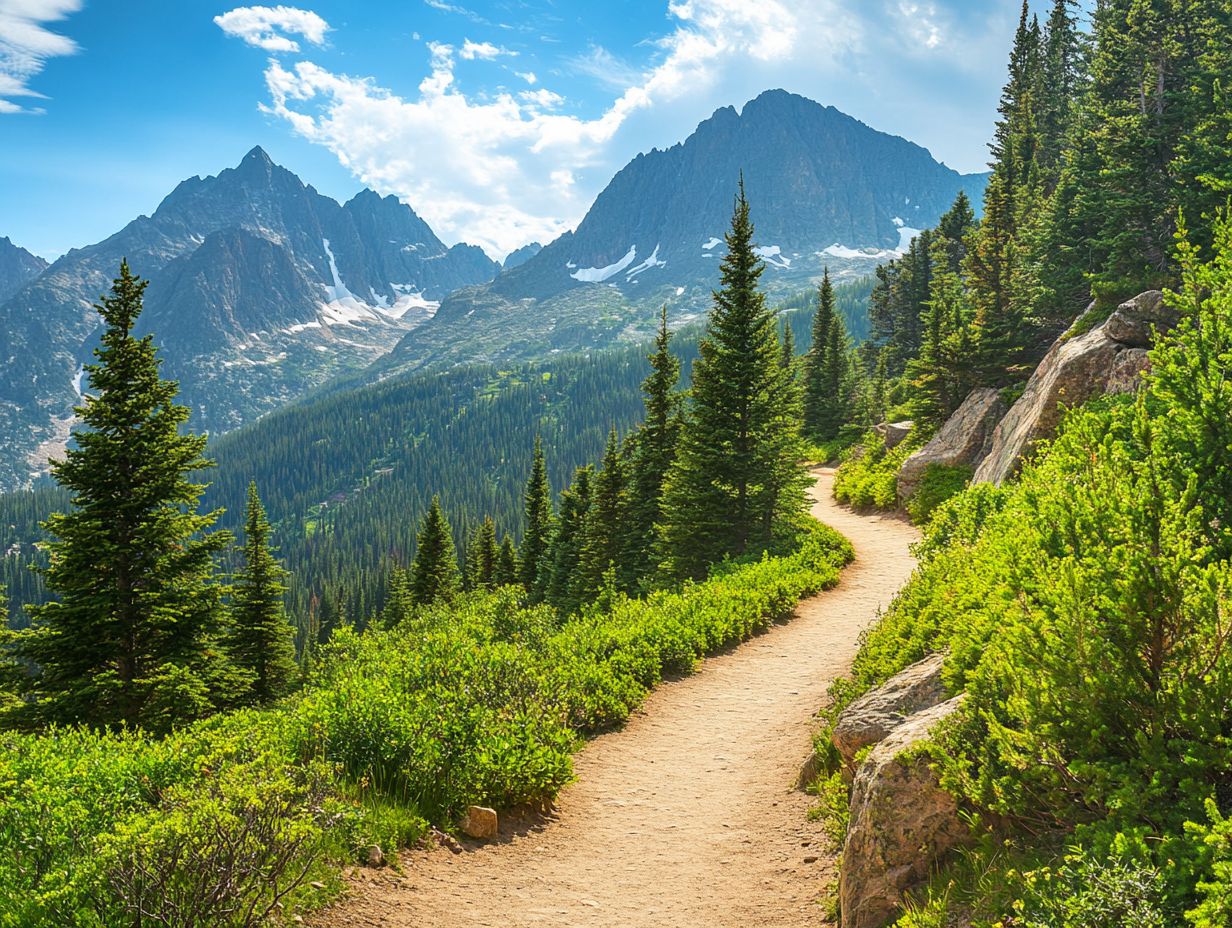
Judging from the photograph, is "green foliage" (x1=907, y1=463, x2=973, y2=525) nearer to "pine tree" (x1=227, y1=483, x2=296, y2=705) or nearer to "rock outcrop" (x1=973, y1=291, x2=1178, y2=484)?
"rock outcrop" (x1=973, y1=291, x2=1178, y2=484)

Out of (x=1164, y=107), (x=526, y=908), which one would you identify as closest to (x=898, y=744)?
(x=526, y=908)

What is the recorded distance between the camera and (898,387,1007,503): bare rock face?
85.5 ft

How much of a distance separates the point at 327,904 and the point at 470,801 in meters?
2.25

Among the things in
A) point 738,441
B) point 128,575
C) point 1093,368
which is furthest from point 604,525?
point 1093,368

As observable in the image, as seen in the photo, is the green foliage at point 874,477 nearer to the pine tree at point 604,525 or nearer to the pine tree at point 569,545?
the pine tree at point 604,525

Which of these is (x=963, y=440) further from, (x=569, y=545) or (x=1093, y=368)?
(x=569, y=545)

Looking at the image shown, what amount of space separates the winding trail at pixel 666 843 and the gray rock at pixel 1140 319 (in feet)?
43.2

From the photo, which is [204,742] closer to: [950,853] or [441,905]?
[441,905]

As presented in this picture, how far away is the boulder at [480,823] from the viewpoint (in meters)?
7.34

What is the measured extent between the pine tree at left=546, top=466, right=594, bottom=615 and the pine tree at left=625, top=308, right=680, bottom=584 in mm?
5695

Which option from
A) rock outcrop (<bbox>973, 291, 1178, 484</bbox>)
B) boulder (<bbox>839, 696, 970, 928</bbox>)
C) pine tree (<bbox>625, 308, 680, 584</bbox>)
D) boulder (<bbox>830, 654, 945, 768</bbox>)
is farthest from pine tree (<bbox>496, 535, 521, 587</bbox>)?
boulder (<bbox>839, 696, 970, 928</bbox>)

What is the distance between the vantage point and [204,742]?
664cm

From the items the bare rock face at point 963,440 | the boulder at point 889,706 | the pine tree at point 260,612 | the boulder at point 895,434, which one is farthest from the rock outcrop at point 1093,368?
the pine tree at point 260,612

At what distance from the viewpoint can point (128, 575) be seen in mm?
15359
